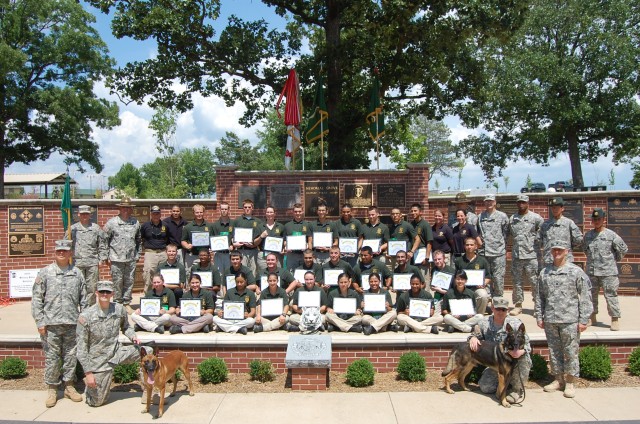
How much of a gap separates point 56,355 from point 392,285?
17.2ft

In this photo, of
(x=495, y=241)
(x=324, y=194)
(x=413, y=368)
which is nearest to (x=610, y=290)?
(x=495, y=241)

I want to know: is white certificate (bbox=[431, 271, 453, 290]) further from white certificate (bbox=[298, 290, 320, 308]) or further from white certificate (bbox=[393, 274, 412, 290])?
white certificate (bbox=[298, 290, 320, 308])

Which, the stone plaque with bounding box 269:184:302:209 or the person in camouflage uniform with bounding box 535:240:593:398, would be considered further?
the stone plaque with bounding box 269:184:302:209

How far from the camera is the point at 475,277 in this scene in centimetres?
930

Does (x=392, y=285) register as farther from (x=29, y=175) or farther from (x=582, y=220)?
(x=29, y=175)

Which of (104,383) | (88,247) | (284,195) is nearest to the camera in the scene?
(104,383)

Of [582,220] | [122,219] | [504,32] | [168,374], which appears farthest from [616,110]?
[168,374]

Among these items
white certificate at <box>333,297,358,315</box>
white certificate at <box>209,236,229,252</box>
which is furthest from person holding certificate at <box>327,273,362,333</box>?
white certificate at <box>209,236,229,252</box>

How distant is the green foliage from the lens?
8.18 metres

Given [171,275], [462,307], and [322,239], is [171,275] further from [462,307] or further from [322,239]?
[462,307]

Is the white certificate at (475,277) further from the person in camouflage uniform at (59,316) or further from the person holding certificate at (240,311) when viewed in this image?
the person in camouflage uniform at (59,316)

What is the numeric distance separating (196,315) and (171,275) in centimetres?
108

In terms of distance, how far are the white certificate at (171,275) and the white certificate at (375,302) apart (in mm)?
3290

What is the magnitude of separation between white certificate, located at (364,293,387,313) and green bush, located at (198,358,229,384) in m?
2.45
